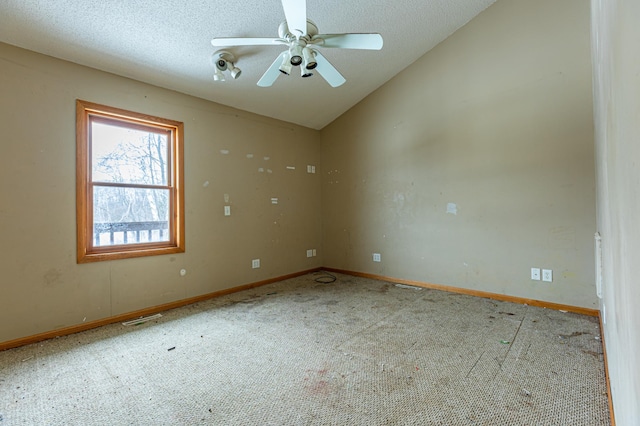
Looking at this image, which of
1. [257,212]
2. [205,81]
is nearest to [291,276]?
[257,212]

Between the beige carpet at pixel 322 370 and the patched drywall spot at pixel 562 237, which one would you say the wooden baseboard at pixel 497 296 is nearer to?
the beige carpet at pixel 322 370

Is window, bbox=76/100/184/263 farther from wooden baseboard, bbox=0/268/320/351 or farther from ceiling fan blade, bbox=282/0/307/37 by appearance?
ceiling fan blade, bbox=282/0/307/37

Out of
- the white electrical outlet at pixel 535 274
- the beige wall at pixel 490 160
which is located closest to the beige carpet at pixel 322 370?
the white electrical outlet at pixel 535 274

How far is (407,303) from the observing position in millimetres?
3342

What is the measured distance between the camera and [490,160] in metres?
3.43

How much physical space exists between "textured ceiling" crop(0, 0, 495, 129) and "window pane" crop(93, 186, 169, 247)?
1.18m

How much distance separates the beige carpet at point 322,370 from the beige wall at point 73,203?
39 centimetres

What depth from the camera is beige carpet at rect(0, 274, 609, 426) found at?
158 centimetres

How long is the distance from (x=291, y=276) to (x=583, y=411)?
11.8 ft

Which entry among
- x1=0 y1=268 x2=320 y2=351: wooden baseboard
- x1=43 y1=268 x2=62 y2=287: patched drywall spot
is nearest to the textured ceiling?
x1=43 y1=268 x2=62 y2=287: patched drywall spot

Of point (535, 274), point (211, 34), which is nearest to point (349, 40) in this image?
point (211, 34)

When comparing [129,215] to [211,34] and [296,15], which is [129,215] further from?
[296,15]

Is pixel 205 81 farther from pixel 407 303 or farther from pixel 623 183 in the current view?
pixel 623 183

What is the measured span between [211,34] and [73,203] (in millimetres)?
1940
